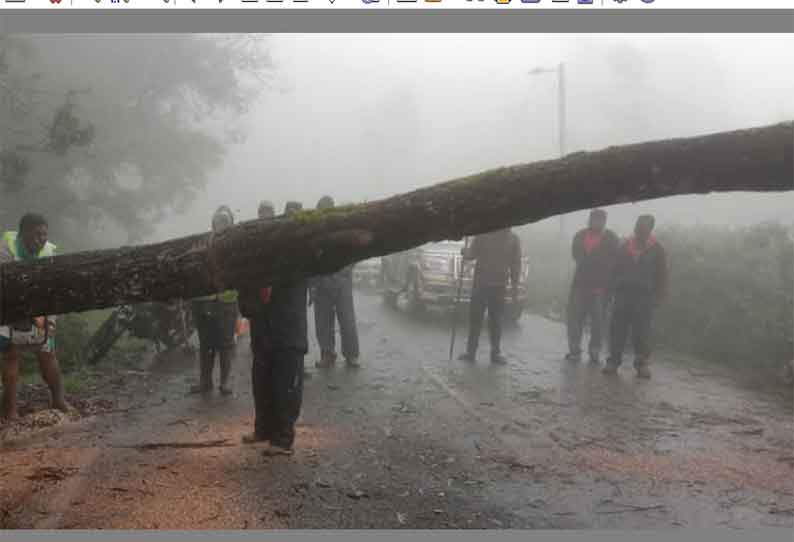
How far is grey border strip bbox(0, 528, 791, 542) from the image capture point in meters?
3.78

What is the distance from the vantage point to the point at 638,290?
27.9 feet

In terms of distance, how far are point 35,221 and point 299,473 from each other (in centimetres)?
308

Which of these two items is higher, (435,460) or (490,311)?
(490,311)

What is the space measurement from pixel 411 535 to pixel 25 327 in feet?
12.5

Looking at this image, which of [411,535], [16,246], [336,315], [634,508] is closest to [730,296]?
[336,315]

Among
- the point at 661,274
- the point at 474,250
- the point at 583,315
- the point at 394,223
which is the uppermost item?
the point at 394,223

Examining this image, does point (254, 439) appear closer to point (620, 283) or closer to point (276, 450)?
point (276, 450)

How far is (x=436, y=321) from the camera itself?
13.6 m

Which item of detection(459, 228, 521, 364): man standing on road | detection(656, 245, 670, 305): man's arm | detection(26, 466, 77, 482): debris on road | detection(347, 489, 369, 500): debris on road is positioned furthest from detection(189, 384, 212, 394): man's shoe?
detection(656, 245, 670, 305): man's arm

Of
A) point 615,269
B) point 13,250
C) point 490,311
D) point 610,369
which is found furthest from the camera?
point 490,311

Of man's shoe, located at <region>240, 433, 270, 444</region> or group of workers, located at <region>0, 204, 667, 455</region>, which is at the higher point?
group of workers, located at <region>0, 204, 667, 455</region>

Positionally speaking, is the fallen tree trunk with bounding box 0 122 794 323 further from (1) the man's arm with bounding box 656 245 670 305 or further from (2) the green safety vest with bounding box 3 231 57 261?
(1) the man's arm with bounding box 656 245 670 305

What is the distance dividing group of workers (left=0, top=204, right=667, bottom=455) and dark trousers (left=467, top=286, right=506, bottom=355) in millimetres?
14

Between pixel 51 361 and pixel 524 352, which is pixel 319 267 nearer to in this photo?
pixel 51 361
